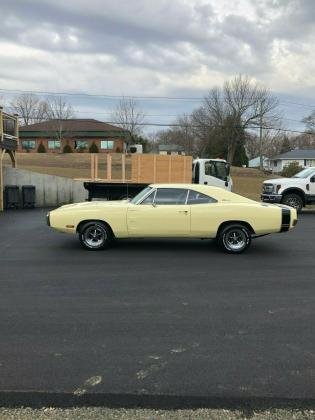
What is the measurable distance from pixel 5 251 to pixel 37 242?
50.7 inches

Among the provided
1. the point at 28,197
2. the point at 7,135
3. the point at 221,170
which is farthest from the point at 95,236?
the point at 7,135

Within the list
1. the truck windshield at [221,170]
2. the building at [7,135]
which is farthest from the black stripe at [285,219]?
the building at [7,135]

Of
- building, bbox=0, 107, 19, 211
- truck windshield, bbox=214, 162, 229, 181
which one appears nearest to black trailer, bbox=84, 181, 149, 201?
truck windshield, bbox=214, 162, 229, 181

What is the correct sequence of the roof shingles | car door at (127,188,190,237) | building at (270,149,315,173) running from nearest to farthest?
car door at (127,188,190,237), the roof shingles, building at (270,149,315,173)

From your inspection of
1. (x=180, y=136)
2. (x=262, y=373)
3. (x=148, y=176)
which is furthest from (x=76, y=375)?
(x=180, y=136)

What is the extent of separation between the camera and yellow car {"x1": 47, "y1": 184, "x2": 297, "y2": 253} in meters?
10.1

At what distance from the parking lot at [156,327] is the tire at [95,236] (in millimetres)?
428

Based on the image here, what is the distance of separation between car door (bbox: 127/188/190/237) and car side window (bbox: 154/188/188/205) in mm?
108

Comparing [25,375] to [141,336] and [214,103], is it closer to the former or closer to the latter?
[141,336]

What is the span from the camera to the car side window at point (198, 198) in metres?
10.3

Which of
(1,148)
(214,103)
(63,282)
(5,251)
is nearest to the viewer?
(63,282)

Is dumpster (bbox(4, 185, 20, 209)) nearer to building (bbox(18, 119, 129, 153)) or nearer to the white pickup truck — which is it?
the white pickup truck

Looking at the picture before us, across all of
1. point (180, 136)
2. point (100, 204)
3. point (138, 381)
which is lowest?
point (138, 381)

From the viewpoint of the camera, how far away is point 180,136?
288 feet
